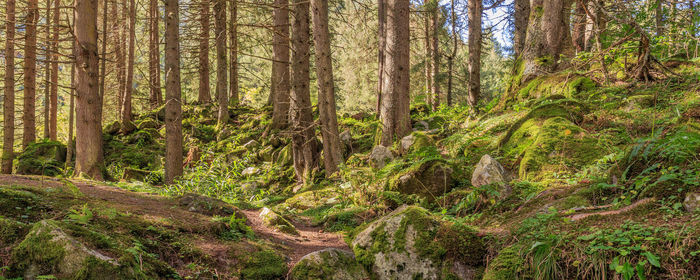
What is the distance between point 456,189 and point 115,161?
1215 centimetres

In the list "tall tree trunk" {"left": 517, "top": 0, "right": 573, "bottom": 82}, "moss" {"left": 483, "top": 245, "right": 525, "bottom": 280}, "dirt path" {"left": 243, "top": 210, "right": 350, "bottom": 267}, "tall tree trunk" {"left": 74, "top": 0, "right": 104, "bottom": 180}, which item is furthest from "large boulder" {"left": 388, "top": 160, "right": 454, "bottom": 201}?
"tall tree trunk" {"left": 74, "top": 0, "right": 104, "bottom": 180}

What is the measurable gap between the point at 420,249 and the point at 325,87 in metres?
5.17

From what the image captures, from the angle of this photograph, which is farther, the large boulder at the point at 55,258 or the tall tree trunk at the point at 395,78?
the tall tree trunk at the point at 395,78

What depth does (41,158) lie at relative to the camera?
463 inches

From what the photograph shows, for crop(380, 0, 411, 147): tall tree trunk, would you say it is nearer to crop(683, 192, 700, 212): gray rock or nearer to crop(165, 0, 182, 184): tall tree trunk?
crop(165, 0, 182, 184): tall tree trunk

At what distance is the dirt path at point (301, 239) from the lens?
4301mm

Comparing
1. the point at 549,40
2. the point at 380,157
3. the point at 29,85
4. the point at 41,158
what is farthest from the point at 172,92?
the point at 549,40

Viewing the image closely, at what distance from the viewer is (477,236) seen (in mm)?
3268

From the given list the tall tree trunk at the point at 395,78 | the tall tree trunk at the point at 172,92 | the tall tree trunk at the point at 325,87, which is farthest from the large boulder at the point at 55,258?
the tall tree trunk at the point at 395,78

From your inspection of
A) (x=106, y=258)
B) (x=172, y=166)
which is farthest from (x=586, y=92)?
(x=172, y=166)

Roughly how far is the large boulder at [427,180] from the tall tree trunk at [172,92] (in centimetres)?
561

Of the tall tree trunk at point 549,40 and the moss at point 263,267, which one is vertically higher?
the tall tree trunk at point 549,40

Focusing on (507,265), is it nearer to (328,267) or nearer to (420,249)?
(420,249)

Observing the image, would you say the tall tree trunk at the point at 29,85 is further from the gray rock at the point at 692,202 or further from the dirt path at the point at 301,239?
the gray rock at the point at 692,202
